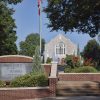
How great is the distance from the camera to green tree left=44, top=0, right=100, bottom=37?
3362cm

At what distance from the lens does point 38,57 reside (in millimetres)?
26766

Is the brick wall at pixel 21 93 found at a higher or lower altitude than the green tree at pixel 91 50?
lower

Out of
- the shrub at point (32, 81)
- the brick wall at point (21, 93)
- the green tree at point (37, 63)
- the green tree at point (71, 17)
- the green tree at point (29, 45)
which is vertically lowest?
the brick wall at point (21, 93)

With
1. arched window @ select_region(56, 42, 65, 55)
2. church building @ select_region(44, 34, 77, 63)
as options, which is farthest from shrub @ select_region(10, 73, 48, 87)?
arched window @ select_region(56, 42, 65, 55)

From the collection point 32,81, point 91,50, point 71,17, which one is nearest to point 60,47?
point 91,50

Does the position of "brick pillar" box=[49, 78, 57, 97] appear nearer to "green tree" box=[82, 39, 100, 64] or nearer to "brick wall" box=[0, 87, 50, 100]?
"brick wall" box=[0, 87, 50, 100]

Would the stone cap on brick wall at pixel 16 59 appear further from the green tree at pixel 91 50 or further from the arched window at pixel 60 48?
the arched window at pixel 60 48

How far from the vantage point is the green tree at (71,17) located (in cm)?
3362

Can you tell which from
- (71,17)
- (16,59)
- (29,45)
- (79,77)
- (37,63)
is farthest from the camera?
(29,45)

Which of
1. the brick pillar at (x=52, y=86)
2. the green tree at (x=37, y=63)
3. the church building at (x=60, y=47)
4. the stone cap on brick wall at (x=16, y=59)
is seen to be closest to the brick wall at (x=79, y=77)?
the stone cap on brick wall at (x=16, y=59)

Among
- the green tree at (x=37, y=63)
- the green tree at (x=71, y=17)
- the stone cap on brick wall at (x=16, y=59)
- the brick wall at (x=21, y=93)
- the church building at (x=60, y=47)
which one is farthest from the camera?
the church building at (x=60, y=47)

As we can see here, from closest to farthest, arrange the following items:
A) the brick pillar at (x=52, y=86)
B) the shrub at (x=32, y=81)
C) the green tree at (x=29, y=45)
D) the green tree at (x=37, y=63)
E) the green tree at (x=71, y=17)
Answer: the brick pillar at (x=52, y=86)
the shrub at (x=32, y=81)
the green tree at (x=37, y=63)
the green tree at (x=71, y=17)
the green tree at (x=29, y=45)

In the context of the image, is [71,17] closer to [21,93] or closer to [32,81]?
[32,81]

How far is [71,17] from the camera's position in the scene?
115ft
